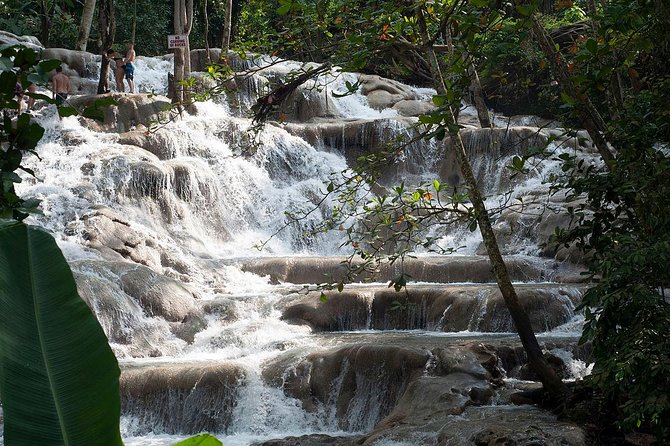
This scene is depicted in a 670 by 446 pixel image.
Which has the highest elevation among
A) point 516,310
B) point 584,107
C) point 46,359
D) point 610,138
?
point 584,107

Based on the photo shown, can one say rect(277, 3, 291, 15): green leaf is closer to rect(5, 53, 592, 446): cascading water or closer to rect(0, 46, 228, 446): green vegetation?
rect(5, 53, 592, 446): cascading water

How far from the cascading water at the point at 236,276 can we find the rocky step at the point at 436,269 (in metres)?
0.04

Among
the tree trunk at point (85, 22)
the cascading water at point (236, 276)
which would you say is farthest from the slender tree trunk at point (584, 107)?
the tree trunk at point (85, 22)

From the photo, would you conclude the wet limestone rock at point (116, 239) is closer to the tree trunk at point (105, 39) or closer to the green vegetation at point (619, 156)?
the tree trunk at point (105, 39)

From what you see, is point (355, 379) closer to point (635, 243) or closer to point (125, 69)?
point (635, 243)

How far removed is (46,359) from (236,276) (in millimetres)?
13020

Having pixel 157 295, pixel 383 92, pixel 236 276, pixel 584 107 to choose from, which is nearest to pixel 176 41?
pixel 236 276

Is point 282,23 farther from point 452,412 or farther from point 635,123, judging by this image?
point 452,412

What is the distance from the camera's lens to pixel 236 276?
47.7 ft

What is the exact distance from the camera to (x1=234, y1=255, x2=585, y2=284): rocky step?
45.2ft

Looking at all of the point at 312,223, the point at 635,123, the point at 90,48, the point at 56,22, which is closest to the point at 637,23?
the point at 635,123

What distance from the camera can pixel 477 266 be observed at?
45.3 feet

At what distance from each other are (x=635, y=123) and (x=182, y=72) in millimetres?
16597

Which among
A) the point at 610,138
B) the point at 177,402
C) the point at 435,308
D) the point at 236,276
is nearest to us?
the point at 610,138
